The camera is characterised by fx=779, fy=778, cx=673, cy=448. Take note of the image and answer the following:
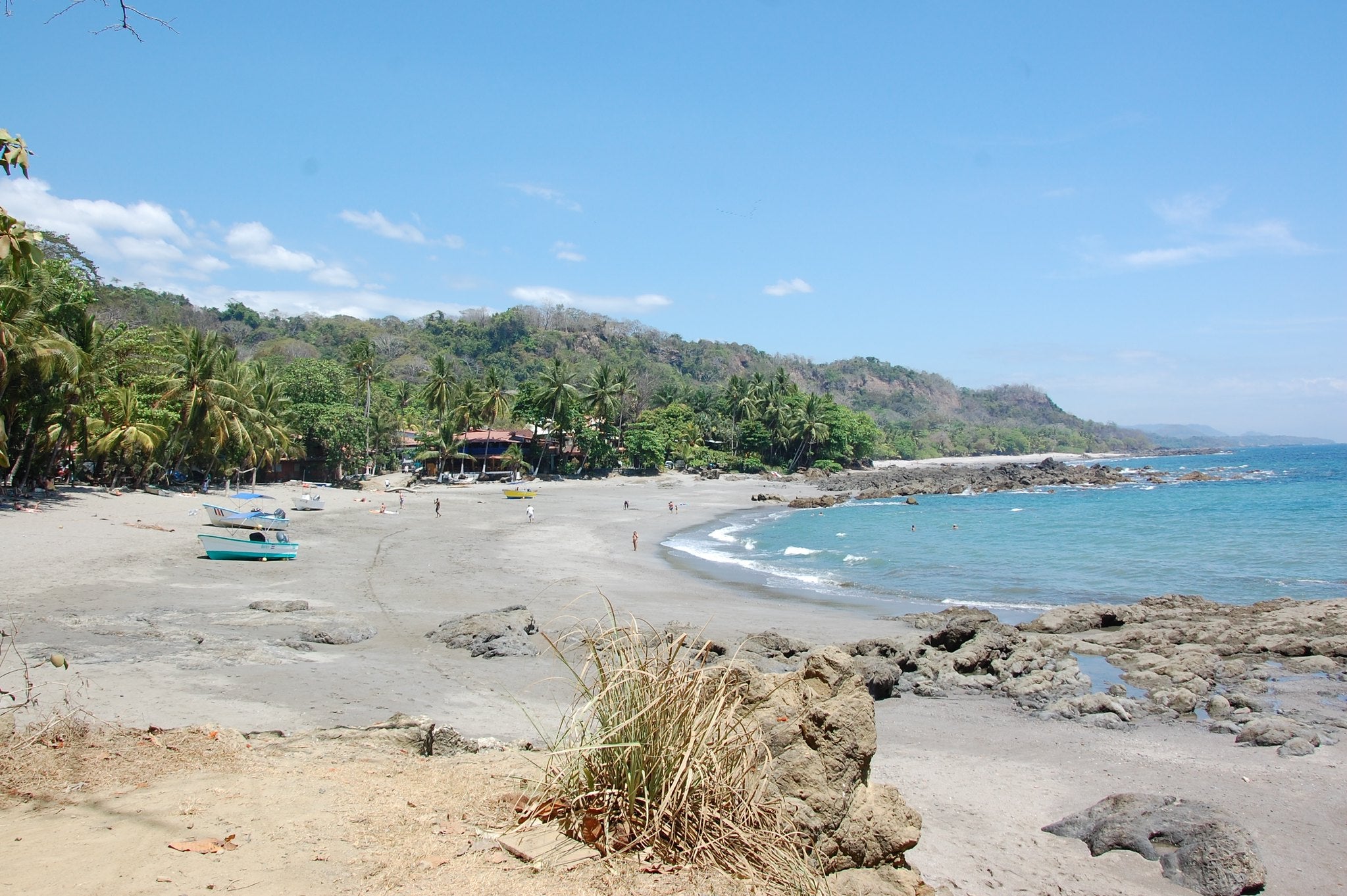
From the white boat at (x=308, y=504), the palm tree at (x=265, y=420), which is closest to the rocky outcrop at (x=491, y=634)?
the white boat at (x=308, y=504)

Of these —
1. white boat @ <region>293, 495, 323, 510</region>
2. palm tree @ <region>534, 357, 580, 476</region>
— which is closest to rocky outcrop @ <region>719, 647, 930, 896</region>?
white boat @ <region>293, 495, 323, 510</region>

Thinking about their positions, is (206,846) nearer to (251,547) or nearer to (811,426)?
(251,547)

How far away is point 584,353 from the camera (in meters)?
134

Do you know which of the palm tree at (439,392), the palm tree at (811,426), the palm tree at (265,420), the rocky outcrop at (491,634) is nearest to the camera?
the rocky outcrop at (491,634)

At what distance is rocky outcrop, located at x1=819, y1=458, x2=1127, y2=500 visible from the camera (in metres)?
64.3

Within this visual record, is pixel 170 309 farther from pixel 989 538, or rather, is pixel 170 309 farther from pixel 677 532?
pixel 989 538

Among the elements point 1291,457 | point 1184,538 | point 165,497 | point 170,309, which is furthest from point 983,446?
point 165,497

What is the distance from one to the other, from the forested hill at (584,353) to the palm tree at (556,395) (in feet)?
84.2

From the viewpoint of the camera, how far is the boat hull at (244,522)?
Answer: 24141mm

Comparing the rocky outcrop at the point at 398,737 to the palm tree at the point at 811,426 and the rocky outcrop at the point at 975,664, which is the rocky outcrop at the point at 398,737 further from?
the palm tree at the point at 811,426

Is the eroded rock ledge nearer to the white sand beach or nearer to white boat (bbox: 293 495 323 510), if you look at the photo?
the white sand beach

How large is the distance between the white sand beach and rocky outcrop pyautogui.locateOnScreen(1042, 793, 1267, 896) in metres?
0.17

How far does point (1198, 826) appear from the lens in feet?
23.3

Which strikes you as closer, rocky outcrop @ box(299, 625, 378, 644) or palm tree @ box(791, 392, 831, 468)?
rocky outcrop @ box(299, 625, 378, 644)
